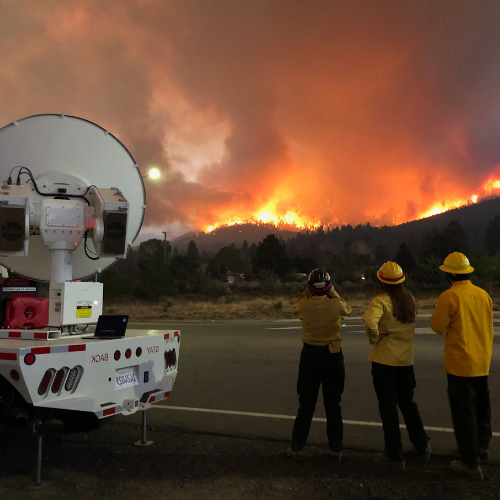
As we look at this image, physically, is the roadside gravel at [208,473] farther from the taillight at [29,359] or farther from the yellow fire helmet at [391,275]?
the yellow fire helmet at [391,275]

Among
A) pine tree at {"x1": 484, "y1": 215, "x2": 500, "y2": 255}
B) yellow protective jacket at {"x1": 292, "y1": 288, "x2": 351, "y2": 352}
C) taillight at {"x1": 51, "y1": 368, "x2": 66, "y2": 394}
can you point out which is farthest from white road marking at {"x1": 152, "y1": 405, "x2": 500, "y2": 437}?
pine tree at {"x1": 484, "y1": 215, "x2": 500, "y2": 255}

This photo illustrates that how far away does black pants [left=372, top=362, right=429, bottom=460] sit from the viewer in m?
4.05

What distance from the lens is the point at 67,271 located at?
14.4 ft

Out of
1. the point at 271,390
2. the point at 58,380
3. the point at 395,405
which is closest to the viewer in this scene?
the point at 58,380

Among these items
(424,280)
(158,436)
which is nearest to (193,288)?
(424,280)

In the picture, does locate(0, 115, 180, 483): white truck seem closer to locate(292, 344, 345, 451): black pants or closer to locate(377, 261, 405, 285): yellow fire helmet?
locate(292, 344, 345, 451): black pants

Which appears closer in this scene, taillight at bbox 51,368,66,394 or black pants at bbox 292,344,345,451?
taillight at bbox 51,368,66,394

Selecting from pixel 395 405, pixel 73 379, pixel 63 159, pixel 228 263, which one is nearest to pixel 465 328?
pixel 395 405

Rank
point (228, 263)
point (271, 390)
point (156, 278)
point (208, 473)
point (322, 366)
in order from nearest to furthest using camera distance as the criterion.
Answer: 1. point (208, 473)
2. point (322, 366)
3. point (271, 390)
4. point (156, 278)
5. point (228, 263)

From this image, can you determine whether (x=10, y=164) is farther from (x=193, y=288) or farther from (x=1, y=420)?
(x=193, y=288)

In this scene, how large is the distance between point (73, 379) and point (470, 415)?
11.5 feet

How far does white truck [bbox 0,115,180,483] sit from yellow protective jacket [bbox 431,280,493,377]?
2.80m

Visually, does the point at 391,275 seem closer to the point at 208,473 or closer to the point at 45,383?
the point at 208,473

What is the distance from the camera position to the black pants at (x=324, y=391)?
4219 mm
